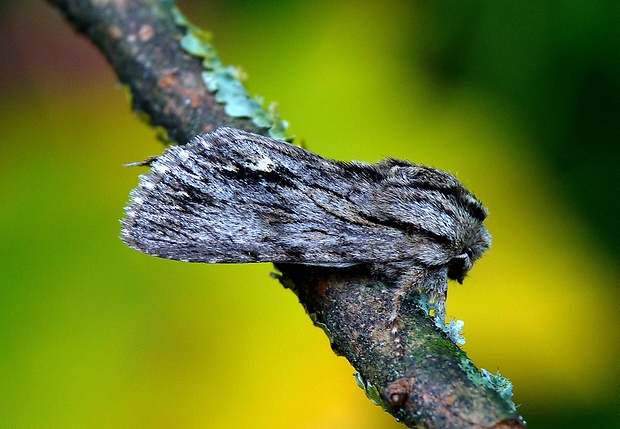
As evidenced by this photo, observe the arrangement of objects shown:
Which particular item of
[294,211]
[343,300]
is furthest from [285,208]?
[343,300]

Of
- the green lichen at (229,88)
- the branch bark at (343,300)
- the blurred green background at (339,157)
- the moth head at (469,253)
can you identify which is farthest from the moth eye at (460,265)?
the blurred green background at (339,157)

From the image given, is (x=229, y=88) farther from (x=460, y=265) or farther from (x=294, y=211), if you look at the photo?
(x=460, y=265)

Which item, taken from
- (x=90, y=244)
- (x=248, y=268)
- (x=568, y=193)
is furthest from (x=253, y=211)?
(x=568, y=193)

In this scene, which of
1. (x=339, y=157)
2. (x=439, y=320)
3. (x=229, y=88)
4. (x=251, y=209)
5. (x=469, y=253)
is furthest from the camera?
(x=339, y=157)

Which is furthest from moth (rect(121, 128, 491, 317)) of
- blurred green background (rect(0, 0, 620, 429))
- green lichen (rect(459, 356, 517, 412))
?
blurred green background (rect(0, 0, 620, 429))

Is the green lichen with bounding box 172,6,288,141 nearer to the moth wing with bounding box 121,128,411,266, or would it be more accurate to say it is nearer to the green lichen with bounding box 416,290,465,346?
the moth wing with bounding box 121,128,411,266
